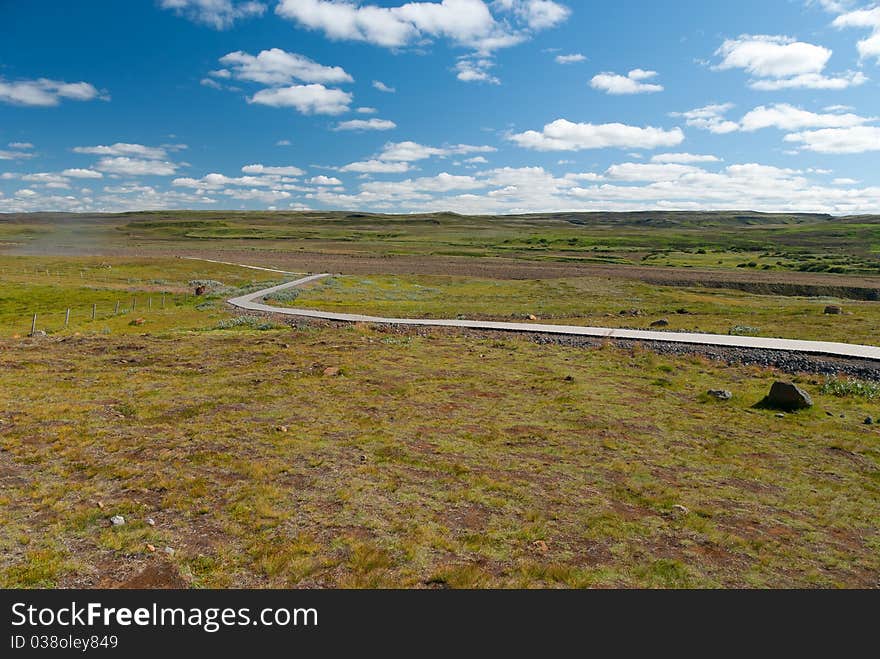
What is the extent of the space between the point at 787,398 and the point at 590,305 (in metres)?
36.6

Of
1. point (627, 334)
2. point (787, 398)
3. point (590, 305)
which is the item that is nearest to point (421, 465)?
point (787, 398)

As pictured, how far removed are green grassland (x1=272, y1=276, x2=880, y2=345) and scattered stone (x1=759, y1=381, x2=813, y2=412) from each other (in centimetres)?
1614

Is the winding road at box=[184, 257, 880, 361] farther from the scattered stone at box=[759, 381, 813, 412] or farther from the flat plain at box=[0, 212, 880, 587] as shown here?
the scattered stone at box=[759, 381, 813, 412]

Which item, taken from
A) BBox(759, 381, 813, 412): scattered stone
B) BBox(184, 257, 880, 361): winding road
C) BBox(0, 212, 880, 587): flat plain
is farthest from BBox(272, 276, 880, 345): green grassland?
BBox(759, 381, 813, 412): scattered stone

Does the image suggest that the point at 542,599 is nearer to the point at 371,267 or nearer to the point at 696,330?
the point at 696,330

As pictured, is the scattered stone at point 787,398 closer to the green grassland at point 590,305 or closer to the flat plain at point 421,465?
the flat plain at point 421,465

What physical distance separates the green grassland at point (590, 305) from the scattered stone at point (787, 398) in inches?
635

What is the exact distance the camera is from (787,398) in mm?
19516

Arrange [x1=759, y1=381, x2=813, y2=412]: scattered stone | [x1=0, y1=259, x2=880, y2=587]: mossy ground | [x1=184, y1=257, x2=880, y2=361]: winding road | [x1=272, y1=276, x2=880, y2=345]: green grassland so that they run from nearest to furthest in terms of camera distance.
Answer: [x1=0, y1=259, x2=880, y2=587]: mossy ground → [x1=759, y1=381, x2=813, y2=412]: scattered stone → [x1=184, y1=257, x2=880, y2=361]: winding road → [x1=272, y1=276, x2=880, y2=345]: green grassland

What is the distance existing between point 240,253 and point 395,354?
12415cm

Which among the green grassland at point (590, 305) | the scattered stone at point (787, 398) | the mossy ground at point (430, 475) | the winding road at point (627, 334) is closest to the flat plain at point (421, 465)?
the mossy ground at point (430, 475)

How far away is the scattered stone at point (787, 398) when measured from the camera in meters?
19.3

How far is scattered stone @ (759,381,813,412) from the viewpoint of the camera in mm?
19281

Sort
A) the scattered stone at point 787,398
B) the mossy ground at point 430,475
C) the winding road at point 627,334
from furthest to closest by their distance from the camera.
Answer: the winding road at point 627,334 → the scattered stone at point 787,398 → the mossy ground at point 430,475
